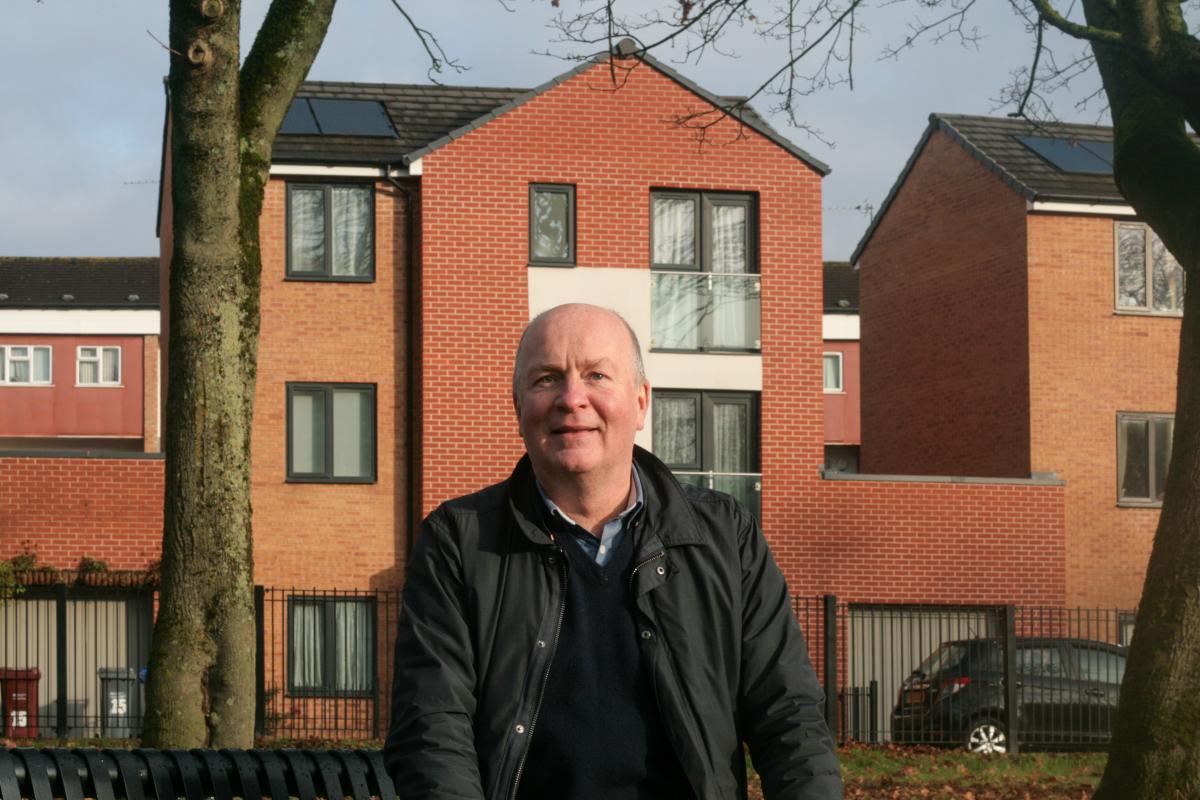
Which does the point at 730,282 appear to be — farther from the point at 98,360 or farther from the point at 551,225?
the point at 98,360

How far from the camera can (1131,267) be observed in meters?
28.6

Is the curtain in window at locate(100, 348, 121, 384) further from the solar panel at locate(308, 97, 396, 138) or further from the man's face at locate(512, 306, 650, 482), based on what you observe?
the man's face at locate(512, 306, 650, 482)

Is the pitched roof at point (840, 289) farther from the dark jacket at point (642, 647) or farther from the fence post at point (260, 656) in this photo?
the dark jacket at point (642, 647)

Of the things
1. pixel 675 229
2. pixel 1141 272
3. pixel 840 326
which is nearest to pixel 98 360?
pixel 840 326

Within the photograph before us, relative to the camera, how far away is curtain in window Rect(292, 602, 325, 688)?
81.1ft

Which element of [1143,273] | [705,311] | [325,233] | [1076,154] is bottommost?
[705,311]

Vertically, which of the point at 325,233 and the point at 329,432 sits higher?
the point at 325,233

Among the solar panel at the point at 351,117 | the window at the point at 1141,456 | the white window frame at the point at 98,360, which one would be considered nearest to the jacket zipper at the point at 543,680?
the solar panel at the point at 351,117

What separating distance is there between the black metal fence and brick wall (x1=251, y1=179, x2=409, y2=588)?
604 millimetres

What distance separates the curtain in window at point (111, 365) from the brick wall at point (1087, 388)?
2961cm

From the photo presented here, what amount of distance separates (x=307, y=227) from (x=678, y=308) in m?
5.66

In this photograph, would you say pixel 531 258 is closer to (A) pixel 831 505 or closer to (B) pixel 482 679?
(A) pixel 831 505

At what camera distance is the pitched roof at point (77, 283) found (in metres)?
49.7

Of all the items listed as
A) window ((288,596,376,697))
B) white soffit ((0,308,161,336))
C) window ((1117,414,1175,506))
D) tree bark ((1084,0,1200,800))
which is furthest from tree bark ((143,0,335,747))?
white soffit ((0,308,161,336))
